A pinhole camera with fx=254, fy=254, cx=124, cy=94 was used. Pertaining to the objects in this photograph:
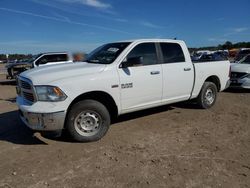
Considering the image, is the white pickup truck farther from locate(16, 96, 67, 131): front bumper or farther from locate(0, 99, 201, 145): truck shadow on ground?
locate(0, 99, 201, 145): truck shadow on ground

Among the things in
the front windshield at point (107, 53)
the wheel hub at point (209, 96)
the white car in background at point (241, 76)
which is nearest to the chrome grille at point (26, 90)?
the front windshield at point (107, 53)

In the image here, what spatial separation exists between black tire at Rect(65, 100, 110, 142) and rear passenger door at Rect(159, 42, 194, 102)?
67.9 inches

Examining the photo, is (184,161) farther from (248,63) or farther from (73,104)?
(248,63)

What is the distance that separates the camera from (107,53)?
18.3ft

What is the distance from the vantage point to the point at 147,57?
5660 millimetres

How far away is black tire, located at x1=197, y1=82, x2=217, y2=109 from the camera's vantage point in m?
7.03

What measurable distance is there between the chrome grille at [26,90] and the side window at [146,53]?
2.09 metres

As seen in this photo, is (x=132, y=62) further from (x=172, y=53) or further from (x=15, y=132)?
(x=15, y=132)

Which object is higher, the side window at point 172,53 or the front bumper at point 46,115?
the side window at point 172,53

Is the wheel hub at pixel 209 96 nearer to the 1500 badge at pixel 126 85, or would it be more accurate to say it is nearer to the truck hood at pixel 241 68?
the 1500 badge at pixel 126 85

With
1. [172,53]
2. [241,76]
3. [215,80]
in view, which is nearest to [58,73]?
[172,53]

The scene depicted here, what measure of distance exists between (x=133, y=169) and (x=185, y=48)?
3.84 m

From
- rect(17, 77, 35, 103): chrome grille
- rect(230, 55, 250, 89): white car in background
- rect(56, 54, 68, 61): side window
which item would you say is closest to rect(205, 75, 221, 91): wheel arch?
rect(230, 55, 250, 89): white car in background

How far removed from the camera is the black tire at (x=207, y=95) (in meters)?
7.03
